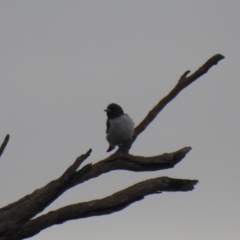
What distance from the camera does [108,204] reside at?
8.94 metres

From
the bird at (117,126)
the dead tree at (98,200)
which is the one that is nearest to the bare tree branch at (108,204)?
the dead tree at (98,200)

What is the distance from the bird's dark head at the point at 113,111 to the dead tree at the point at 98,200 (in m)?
2.74

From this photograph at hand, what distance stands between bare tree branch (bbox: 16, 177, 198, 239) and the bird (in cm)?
260

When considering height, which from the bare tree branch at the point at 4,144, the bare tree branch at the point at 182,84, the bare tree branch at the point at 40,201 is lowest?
the bare tree branch at the point at 40,201

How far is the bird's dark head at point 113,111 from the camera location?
13.7 m

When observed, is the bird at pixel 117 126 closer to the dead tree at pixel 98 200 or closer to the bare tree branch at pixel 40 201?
the dead tree at pixel 98 200

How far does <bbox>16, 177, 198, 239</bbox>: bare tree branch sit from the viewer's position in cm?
870

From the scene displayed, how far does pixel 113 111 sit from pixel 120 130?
147 centimetres

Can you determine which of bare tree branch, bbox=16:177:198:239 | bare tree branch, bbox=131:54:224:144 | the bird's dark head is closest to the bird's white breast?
the bird's dark head

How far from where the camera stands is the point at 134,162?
9805mm

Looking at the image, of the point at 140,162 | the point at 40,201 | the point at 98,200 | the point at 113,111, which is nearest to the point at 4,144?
the point at 40,201

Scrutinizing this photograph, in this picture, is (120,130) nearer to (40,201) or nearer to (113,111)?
(113,111)

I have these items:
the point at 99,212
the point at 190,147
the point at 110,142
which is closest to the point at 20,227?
the point at 99,212

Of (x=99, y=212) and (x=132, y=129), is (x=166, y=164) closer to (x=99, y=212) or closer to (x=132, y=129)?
(x=99, y=212)
